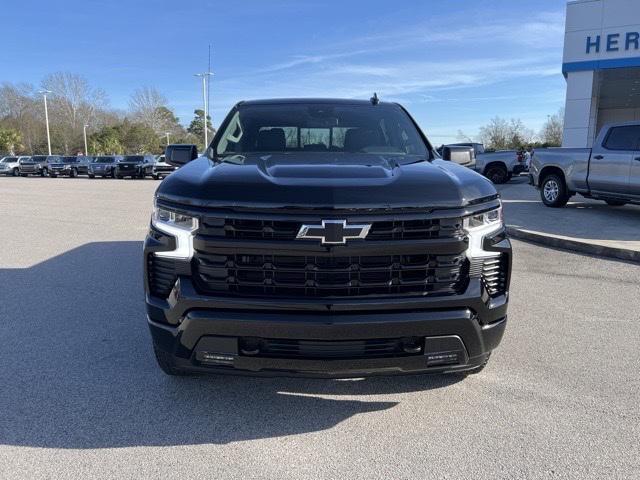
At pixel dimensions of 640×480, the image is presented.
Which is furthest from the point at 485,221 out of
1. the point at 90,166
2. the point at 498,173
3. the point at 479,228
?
the point at 90,166

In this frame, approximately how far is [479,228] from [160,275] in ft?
5.72

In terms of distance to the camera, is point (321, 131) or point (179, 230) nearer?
point (179, 230)

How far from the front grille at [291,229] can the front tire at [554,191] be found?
36.2ft

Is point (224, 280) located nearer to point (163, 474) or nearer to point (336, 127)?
point (163, 474)

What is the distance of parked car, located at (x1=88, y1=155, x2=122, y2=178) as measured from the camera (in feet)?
120

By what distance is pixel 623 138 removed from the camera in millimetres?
10781

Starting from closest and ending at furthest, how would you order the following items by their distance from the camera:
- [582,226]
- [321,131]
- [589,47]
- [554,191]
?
[321,131], [582,226], [554,191], [589,47]

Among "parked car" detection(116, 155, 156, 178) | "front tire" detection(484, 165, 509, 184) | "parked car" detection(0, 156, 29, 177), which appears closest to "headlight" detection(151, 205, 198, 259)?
"front tire" detection(484, 165, 509, 184)

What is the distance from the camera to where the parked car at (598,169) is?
1053 cm

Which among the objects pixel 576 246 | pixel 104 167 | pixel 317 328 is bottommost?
pixel 576 246

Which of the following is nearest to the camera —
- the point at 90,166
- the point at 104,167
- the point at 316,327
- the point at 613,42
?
the point at 316,327

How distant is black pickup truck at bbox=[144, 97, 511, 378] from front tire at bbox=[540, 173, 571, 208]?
1077 centimetres

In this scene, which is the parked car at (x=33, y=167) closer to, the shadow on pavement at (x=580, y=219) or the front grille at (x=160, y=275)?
the shadow on pavement at (x=580, y=219)

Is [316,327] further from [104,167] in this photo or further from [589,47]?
[104,167]
